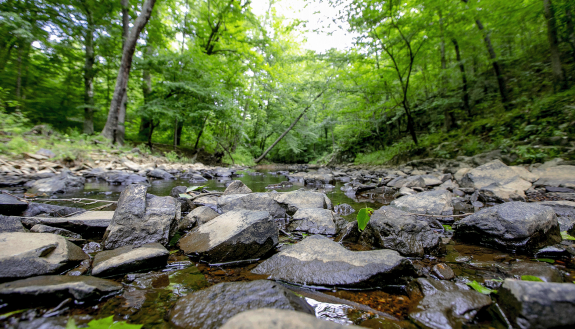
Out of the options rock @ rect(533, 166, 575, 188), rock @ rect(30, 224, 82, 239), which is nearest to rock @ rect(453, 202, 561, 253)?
rock @ rect(533, 166, 575, 188)

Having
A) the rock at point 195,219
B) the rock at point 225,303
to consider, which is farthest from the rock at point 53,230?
the rock at point 225,303

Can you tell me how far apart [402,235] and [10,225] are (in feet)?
10.2

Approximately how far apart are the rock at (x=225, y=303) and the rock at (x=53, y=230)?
152cm

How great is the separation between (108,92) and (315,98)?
11731 millimetres

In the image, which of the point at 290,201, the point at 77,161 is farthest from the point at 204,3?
the point at 290,201

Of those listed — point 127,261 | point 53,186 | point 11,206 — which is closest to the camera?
point 127,261

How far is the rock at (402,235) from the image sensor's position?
1710 millimetres

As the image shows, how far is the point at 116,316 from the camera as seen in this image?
947mm

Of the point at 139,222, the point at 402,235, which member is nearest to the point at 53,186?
the point at 139,222

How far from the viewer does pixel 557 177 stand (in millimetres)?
3691

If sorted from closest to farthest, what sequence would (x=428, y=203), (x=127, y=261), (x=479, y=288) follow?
(x=479, y=288), (x=127, y=261), (x=428, y=203)

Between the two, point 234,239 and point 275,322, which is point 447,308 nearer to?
point 275,322

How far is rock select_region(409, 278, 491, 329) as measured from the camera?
37.0 inches

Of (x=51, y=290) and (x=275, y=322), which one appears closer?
(x=275, y=322)
